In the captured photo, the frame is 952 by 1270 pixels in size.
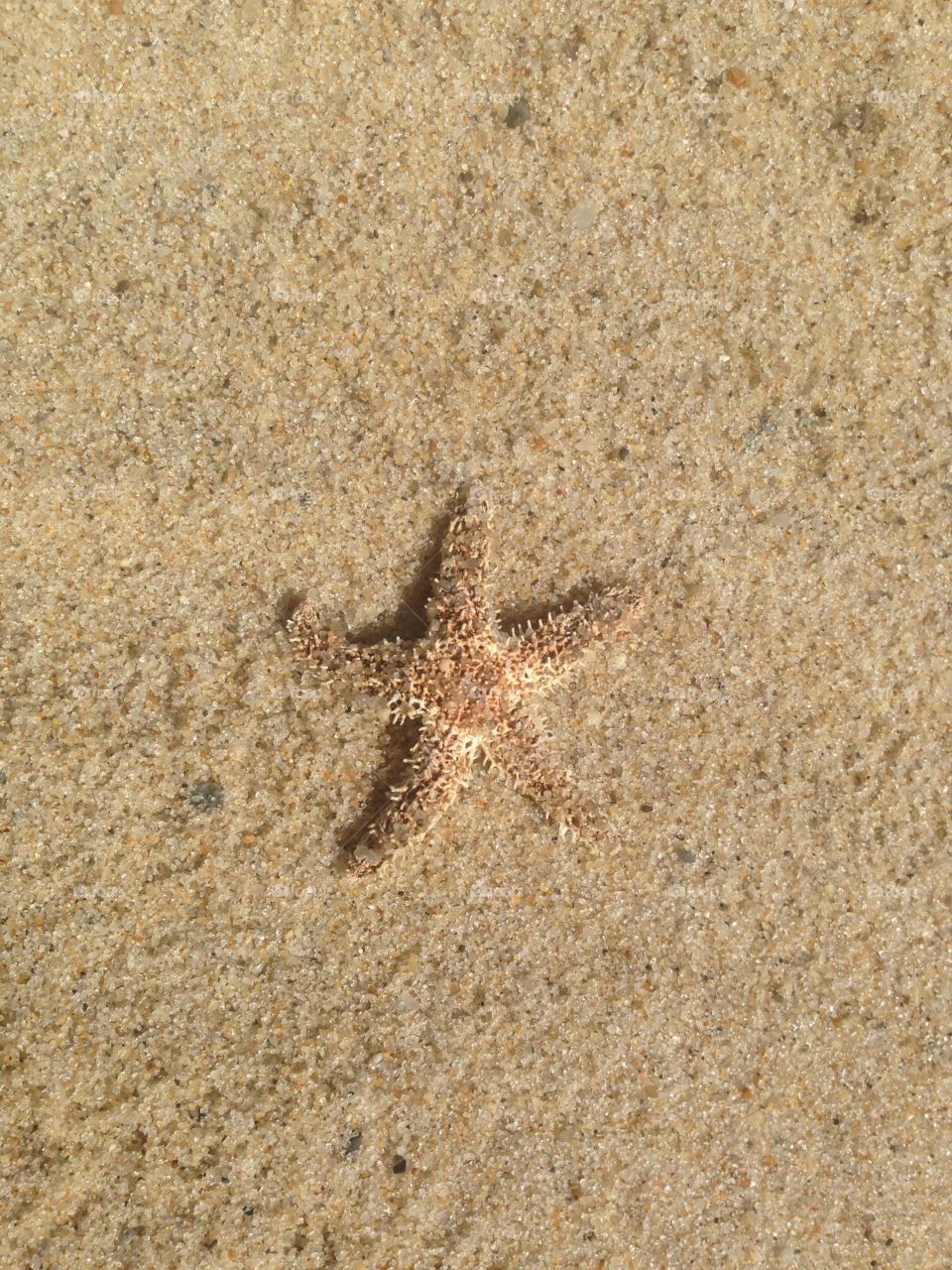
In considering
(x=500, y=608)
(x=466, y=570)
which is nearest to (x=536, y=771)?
(x=500, y=608)

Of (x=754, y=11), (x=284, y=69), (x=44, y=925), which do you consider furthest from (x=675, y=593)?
(x=44, y=925)

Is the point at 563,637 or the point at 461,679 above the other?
the point at 461,679

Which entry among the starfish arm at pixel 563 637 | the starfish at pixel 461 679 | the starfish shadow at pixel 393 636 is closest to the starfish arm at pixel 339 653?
the starfish at pixel 461 679

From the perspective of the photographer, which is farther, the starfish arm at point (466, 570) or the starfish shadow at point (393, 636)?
the starfish shadow at point (393, 636)

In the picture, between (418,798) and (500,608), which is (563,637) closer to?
(500,608)

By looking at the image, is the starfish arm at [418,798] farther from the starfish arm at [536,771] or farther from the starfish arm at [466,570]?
the starfish arm at [466,570]

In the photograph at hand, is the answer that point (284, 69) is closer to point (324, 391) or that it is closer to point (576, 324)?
point (324, 391)
